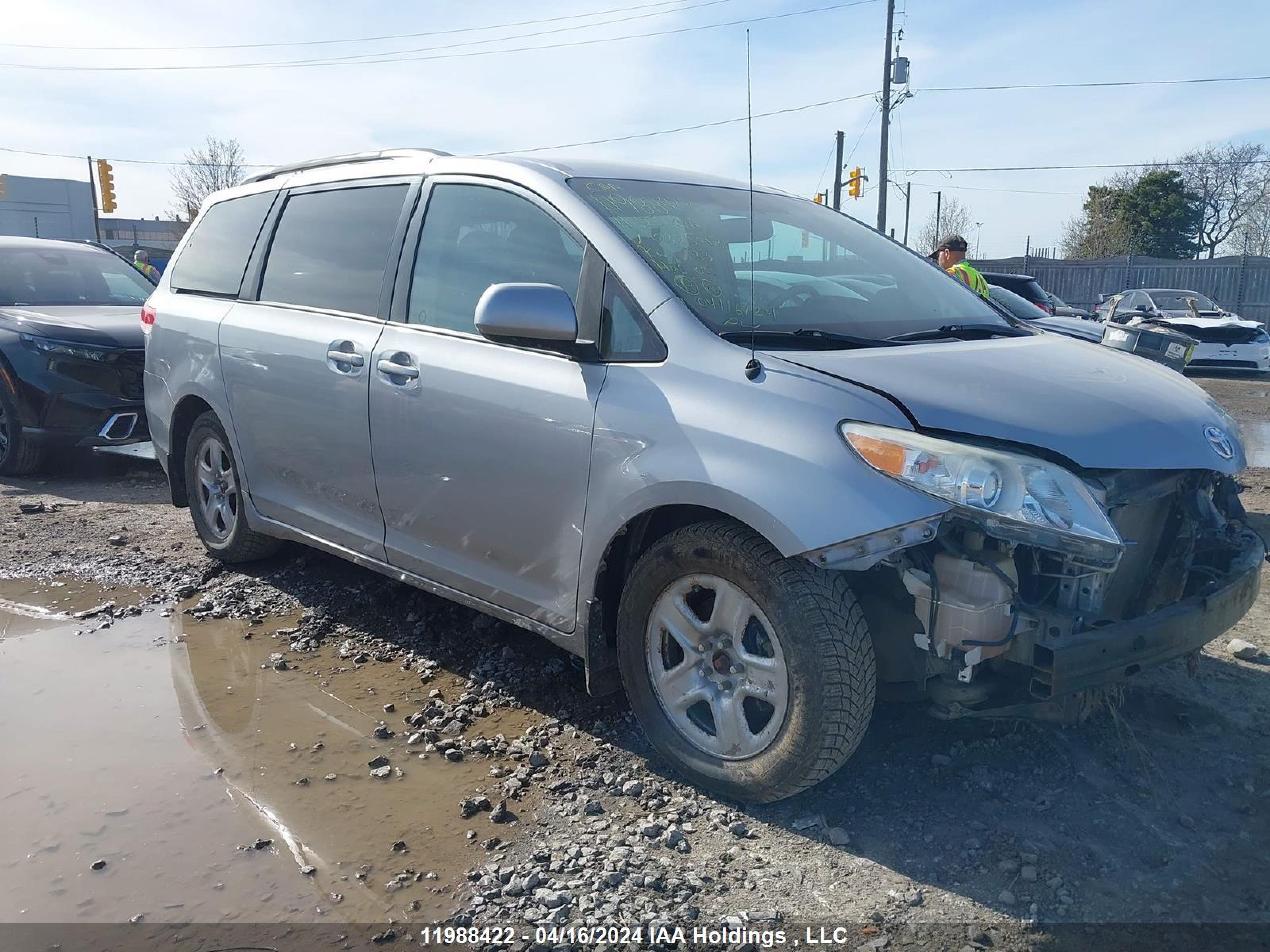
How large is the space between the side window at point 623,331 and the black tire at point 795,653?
0.57 meters

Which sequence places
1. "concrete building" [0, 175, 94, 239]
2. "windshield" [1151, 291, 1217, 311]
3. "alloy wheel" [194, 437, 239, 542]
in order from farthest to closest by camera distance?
1. "concrete building" [0, 175, 94, 239]
2. "windshield" [1151, 291, 1217, 311]
3. "alloy wheel" [194, 437, 239, 542]

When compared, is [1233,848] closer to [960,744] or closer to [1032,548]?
[960,744]

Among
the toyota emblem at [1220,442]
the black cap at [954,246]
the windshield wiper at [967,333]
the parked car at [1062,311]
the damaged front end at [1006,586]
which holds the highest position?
the black cap at [954,246]

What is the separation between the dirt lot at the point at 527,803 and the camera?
2.61 meters

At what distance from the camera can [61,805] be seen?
3.15 m

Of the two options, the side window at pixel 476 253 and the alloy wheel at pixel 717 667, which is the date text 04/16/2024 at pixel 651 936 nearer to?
the alloy wheel at pixel 717 667

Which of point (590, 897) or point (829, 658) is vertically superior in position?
point (829, 658)

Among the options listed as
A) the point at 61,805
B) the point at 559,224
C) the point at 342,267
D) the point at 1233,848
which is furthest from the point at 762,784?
the point at 342,267

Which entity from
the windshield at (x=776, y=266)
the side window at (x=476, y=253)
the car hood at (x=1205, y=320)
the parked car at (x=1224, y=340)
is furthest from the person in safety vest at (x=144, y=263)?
the car hood at (x=1205, y=320)

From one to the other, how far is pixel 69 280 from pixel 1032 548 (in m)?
8.63

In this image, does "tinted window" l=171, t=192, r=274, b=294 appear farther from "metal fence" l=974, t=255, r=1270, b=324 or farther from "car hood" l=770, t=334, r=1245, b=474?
"metal fence" l=974, t=255, r=1270, b=324

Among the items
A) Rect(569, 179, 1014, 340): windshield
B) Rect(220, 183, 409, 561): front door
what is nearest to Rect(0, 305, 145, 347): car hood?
Rect(220, 183, 409, 561): front door

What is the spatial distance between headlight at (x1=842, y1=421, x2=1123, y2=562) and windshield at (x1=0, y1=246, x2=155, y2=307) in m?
7.80

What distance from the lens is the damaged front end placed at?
258cm
